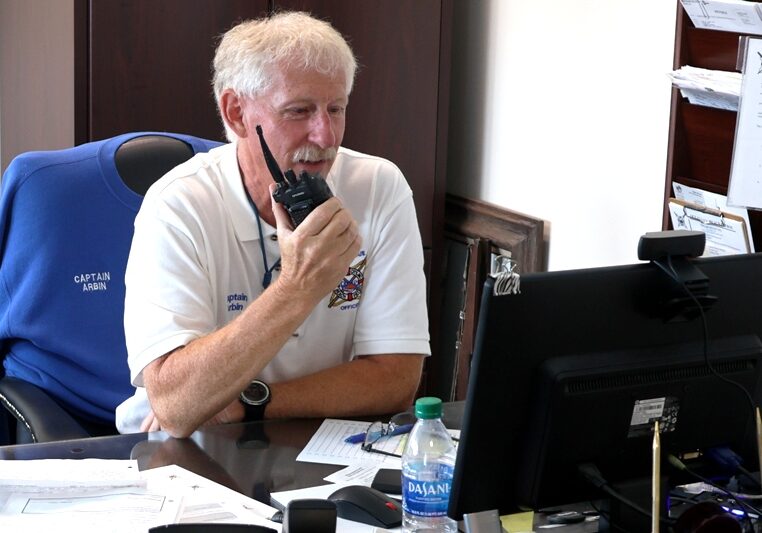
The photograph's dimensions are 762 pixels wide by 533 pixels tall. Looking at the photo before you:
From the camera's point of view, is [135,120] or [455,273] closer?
[135,120]

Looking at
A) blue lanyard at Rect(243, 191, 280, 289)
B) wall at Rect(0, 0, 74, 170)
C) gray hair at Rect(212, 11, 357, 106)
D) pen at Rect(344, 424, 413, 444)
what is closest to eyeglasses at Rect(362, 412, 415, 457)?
pen at Rect(344, 424, 413, 444)

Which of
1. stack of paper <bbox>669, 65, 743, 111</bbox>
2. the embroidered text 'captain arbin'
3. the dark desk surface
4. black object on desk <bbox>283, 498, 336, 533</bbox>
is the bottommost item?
the dark desk surface

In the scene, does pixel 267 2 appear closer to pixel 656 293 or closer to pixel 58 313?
pixel 58 313

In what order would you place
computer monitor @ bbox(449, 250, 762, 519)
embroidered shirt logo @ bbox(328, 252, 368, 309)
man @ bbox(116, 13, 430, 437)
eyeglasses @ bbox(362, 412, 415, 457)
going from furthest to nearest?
embroidered shirt logo @ bbox(328, 252, 368, 309)
man @ bbox(116, 13, 430, 437)
eyeglasses @ bbox(362, 412, 415, 457)
computer monitor @ bbox(449, 250, 762, 519)

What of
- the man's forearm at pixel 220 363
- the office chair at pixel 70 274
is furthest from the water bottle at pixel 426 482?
the office chair at pixel 70 274

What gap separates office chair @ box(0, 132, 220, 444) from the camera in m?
2.16

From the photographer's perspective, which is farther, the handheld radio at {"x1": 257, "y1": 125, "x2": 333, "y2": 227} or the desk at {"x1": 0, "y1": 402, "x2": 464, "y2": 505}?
the handheld radio at {"x1": 257, "y1": 125, "x2": 333, "y2": 227}

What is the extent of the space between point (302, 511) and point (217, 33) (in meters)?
1.93

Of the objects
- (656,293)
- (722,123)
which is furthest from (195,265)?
(722,123)

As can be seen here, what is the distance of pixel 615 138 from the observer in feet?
8.72

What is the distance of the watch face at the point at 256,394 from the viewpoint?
6.08 feet

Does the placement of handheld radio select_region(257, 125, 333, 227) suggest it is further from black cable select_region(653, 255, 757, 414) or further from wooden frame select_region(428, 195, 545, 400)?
wooden frame select_region(428, 195, 545, 400)

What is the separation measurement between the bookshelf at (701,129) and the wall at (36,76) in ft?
4.89

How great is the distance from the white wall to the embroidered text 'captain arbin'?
1.23 meters
